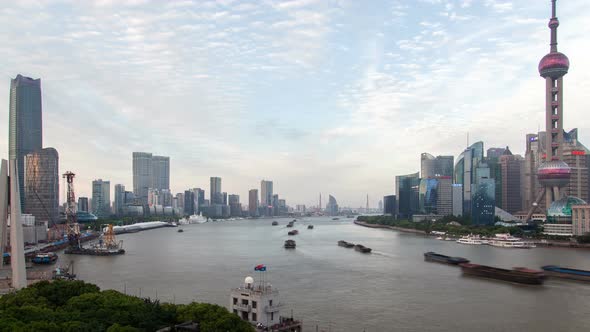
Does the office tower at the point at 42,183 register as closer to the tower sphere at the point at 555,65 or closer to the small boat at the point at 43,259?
the small boat at the point at 43,259

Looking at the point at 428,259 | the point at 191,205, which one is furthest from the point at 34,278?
the point at 191,205

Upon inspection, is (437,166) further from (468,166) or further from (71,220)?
(71,220)

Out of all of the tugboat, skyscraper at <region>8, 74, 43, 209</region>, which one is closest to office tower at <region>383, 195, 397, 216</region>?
skyscraper at <region>8, 74, 43, 209</region>

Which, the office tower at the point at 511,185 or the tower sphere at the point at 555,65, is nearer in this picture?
the tower sphere at the point at 555,65

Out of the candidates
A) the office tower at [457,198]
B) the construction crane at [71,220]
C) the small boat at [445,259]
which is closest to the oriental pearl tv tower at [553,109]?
the office tower at [457,198]

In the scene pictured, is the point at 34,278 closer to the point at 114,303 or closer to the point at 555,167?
the point at 114,303

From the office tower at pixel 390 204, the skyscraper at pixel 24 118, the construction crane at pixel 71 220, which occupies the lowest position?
the office tower at pixel 390 204
